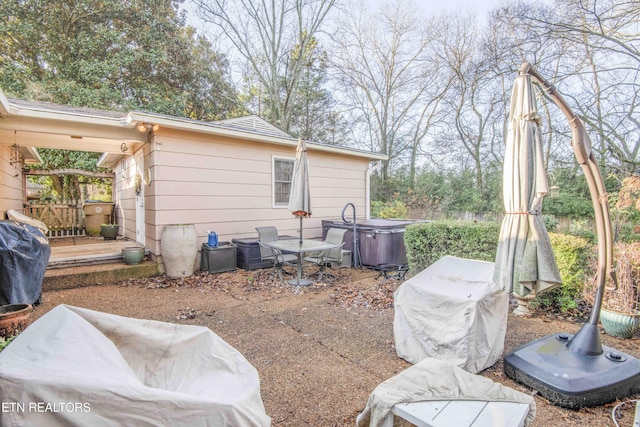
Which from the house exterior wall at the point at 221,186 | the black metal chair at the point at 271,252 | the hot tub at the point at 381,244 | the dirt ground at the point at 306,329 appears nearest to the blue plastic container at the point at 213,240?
the house exterior wall at the point at 221,186

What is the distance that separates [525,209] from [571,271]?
2.39 m

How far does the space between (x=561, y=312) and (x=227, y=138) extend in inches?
252

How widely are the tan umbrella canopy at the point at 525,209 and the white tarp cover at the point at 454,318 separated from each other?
281mm

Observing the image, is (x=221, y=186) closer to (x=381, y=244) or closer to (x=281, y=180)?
(x=281, y=180)

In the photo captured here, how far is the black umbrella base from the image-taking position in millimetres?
2260

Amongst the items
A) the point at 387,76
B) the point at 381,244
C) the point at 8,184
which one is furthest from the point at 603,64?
the point at 8,184

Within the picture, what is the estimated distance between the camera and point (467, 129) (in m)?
15.6

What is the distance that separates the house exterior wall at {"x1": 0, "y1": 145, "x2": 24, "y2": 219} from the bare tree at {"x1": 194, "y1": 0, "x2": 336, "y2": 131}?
10.5m

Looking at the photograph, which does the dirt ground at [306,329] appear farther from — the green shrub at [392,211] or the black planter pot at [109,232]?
the green shrub at [392,211]

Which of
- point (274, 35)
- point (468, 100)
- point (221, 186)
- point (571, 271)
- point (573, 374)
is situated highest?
point (274, 35)

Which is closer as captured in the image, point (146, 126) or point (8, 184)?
point (146, 126)

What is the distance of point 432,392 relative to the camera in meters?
1.73

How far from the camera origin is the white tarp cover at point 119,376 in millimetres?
1012

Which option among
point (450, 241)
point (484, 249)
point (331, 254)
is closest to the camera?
point (484, 249)
